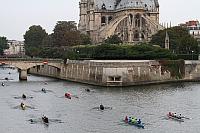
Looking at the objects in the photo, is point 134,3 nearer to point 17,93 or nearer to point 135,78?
point 135,78

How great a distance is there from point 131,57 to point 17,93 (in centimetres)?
3440

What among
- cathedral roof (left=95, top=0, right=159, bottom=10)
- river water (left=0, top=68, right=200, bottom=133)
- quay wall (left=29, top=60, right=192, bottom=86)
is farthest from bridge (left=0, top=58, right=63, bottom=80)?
cathedral roof (left=95, top=0, right=159, bottom=10)

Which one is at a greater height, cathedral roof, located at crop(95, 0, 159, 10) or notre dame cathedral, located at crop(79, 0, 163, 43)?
cathedral roof, located at crop(95, 0, 159, 10)

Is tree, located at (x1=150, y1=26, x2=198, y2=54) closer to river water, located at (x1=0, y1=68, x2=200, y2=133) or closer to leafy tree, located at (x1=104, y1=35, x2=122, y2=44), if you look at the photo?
leafy tree, located at (x1=104, y1=35, x2=122, y2=44)

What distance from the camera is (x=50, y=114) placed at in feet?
213

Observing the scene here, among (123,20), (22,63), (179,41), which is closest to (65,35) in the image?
(123,20)

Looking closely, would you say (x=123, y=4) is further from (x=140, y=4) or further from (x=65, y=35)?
(x=65, y=35)

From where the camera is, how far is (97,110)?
223 ft

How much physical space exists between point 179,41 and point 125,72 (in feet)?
125

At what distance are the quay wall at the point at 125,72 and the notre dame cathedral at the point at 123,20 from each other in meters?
42.5

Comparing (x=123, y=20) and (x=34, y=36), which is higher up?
(x=123, y=20)

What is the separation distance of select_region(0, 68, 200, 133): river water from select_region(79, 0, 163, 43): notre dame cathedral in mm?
63453

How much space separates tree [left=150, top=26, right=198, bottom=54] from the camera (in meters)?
129

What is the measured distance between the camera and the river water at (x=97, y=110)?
56500 mm
